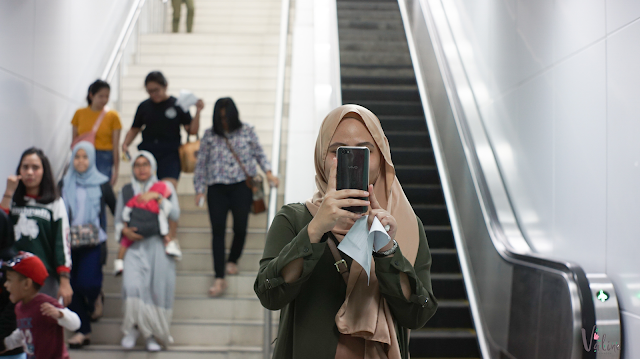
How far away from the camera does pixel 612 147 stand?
9.12ft

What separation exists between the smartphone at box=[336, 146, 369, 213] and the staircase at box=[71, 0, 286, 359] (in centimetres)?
309

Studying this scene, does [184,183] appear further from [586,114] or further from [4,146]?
[586,114]

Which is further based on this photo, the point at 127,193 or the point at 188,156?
the point at 188,156

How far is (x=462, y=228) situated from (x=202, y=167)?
246cm

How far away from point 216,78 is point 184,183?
2678 mm

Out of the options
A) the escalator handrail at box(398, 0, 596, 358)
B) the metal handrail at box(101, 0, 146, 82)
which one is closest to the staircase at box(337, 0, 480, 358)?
the escalator handrail at box(398, 0, 596, 358)

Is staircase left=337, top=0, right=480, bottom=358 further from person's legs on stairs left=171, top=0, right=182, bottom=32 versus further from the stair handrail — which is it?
person's legs on stairs left=171, top=0, right=182, bottom=32

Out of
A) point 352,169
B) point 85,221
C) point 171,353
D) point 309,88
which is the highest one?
point 309,88

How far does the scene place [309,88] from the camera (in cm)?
604

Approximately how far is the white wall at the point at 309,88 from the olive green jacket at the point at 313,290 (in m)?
2.93

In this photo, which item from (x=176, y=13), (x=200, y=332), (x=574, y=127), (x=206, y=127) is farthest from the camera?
(x=176, y=13)

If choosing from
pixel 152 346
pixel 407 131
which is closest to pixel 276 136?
pixel 407 131

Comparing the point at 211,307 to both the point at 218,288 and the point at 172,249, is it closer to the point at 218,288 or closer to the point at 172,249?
the point at 218,288

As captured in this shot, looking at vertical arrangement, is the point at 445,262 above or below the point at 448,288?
above
